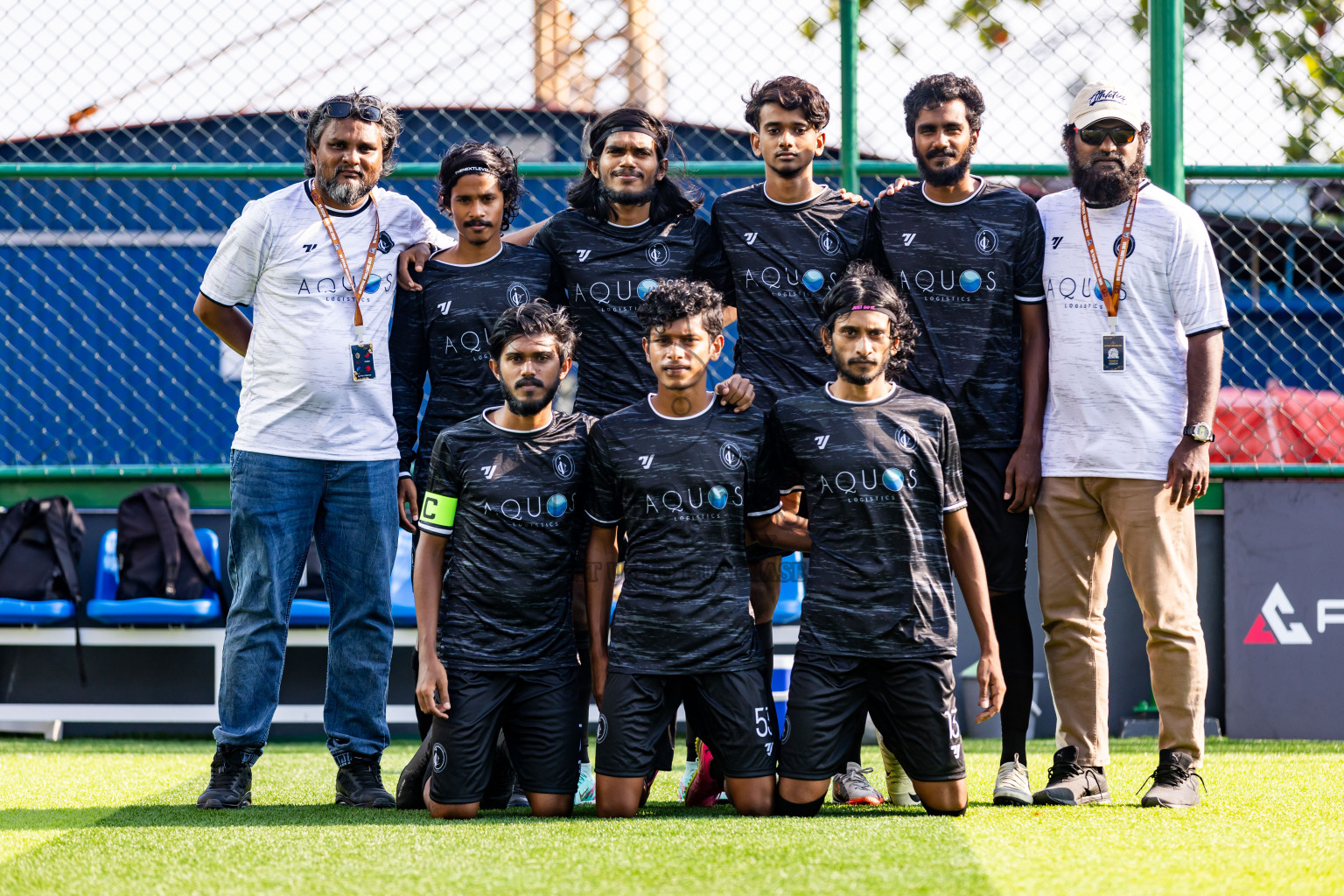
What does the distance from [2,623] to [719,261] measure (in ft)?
12.3

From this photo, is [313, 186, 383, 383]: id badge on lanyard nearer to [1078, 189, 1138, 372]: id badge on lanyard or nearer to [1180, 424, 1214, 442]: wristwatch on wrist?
[1078, 189, 1138, 372]: id badge on lanyard

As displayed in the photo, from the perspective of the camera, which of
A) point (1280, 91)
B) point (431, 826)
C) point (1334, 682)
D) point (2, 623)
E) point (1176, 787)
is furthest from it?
point (1280, 91)

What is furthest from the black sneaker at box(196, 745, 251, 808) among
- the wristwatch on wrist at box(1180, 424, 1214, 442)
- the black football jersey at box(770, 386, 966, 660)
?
the wristwatch on wrist at box(1180, 424, 1214, 442)

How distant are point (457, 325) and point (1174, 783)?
252 centimetres

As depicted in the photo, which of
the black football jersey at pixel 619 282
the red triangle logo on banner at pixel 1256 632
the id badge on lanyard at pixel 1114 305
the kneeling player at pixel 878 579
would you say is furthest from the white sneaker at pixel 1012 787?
the red triangle logo on banner at pixel 1256 632

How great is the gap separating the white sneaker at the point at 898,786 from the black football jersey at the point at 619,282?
52.7 inches

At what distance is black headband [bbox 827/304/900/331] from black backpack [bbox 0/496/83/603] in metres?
3.81

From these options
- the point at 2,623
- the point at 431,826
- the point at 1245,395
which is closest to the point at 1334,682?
the point at 1245,395

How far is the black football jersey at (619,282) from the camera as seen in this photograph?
12.8 feet

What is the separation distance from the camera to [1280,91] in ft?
20.1

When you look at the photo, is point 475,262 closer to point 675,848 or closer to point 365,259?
point 365,259

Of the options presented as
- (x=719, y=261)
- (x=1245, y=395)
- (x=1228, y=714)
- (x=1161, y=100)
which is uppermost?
(x=1161, y=100)

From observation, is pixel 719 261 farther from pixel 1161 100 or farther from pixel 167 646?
pixel 167 646

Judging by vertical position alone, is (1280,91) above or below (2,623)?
above
